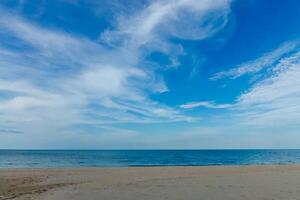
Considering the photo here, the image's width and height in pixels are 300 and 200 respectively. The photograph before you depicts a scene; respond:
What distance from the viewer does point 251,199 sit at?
13.1 m

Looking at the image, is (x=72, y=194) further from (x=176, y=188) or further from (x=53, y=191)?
(x=176, y=188)

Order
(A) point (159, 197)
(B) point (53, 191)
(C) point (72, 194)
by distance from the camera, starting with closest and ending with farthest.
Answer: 1. (A) point (159, 197)
2. (C) point (72, 194)
3. (B) point (53, 191)

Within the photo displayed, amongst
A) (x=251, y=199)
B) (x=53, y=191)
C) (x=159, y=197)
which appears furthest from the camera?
(x=53, y=191)

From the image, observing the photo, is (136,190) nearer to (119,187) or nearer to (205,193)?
(119,187)

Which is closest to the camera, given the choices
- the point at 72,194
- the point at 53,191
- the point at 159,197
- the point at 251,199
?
the point at 251,199

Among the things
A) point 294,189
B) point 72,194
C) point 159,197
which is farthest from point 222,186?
point 72,194

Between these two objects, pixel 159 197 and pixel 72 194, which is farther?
pixel 72 194

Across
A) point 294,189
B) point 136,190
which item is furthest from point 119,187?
point 294,189

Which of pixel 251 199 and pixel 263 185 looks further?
pixel 263 185

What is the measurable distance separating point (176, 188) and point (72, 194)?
572 cm

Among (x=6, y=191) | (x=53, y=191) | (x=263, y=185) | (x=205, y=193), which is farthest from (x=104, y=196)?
(x=263, y=185)

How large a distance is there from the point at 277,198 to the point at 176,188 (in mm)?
5508

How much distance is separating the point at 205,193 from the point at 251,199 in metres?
2.48

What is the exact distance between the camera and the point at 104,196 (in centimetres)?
1462
